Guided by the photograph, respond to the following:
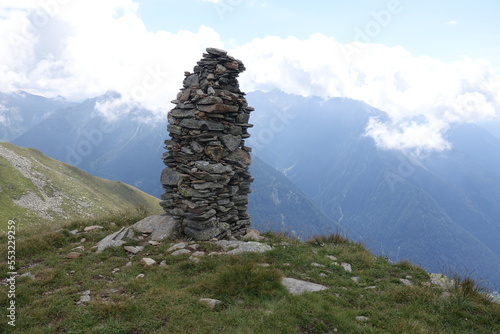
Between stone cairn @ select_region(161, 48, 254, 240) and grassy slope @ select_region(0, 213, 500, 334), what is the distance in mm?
3227

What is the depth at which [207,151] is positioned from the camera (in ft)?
49.0

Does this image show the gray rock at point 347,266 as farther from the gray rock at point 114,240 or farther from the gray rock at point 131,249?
the gray rock at point 114,240

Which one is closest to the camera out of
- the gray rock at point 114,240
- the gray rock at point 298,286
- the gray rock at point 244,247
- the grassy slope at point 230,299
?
the grassy slope at point 230,299

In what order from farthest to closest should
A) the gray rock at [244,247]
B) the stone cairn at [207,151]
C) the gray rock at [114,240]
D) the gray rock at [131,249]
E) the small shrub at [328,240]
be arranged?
the small shrub at [328,240] < the stone cairn at [207,151] < the gray rock at [114,240] < the gray rock at [131,249] < the gray rock at [244,247]

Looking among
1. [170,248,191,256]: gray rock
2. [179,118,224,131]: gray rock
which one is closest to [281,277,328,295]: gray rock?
[170,248,191,256]: gray rock

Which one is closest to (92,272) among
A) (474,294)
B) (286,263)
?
(286,263)

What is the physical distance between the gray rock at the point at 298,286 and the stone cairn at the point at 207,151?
576cm

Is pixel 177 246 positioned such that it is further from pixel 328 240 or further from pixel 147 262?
pixel 328 240

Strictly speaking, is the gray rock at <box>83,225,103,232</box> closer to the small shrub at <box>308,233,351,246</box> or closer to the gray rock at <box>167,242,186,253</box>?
the gray rock at <box>167,242,186,253</box>

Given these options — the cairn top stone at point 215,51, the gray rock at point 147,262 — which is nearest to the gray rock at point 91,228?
the gray rock at point 147,262

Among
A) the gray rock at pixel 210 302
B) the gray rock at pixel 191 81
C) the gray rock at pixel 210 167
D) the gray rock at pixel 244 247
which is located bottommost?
the gray rock at pixel 210 302

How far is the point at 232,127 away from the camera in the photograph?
15891mm

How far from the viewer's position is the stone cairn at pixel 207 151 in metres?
14.6

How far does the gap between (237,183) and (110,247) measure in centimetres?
705
